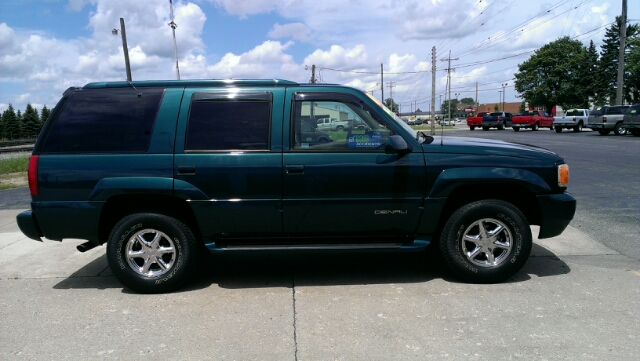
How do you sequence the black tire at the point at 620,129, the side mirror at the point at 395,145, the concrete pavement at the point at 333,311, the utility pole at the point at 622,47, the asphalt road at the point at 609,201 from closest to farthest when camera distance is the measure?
the concrete pavement at the point at 333,311 < the side mirror at the point at 395,145 < the asphalt road at the point at 609,201 < the black tire at the point at 620,129 < the utility pole at the point at 622,47

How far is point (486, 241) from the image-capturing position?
4.57 m

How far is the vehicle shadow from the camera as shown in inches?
189

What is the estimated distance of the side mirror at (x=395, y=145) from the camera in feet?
14.1

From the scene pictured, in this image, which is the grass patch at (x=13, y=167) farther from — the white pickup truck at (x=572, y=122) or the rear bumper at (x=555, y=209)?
the white pickup truck at (x=572, y=122)

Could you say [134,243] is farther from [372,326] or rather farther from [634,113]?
[634,113]

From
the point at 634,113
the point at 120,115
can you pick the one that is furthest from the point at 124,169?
the point at 634,113

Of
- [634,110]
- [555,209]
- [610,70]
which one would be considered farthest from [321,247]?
[610,70]

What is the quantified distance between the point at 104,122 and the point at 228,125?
45.8 inches

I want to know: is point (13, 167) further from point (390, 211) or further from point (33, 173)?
point (390, 211)

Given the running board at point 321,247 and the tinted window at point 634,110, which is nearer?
the running board at point 321,247

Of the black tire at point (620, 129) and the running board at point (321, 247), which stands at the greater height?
the black tire at point (620, 129)

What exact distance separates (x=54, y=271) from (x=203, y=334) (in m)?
2.65

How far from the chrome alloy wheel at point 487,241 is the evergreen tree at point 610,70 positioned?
2937 inches

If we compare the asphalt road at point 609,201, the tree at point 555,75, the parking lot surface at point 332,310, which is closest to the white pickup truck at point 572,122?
the asphalt road at point 609,201
